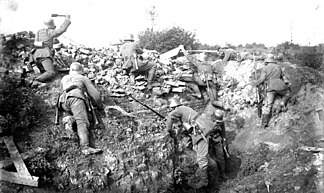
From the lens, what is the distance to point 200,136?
8.16m

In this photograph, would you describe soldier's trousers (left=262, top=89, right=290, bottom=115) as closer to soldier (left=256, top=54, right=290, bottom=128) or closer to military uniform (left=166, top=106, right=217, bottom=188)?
soldier (left=256, top=54, right=290, bottom=128)

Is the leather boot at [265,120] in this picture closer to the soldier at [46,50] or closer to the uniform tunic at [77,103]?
the uniform tunic at [77,103]

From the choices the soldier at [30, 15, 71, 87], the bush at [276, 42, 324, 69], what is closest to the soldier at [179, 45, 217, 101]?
the bush at [276, 42, 324, 69]

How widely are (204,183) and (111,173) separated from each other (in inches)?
91.4

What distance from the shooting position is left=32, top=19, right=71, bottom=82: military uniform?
8.98 meters

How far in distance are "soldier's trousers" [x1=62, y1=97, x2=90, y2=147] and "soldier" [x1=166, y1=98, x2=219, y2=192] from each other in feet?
6.81

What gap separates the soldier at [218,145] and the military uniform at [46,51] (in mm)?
4670

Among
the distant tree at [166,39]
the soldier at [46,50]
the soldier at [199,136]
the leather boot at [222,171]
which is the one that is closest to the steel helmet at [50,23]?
the soldier at [46,50]

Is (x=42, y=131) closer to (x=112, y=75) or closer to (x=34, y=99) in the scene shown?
(x=34, y=99)

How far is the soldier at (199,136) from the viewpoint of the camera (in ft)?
26.4

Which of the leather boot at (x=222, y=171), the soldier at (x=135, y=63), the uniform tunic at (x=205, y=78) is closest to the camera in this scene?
the leather boot at (x=222, y=171)

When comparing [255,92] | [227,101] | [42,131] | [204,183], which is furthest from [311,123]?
[42,131]

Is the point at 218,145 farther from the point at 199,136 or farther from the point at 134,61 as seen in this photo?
the point at 134,61

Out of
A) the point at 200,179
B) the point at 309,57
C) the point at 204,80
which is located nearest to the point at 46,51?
the point at 200,179
